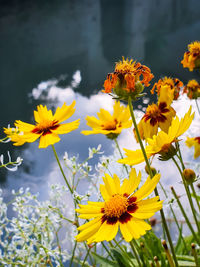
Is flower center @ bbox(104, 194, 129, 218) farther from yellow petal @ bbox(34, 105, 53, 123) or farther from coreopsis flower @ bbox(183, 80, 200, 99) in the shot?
coreopsis flower @ bbox(183, 80, 200, 99)

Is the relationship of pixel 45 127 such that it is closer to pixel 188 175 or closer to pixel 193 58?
pixel 188 175

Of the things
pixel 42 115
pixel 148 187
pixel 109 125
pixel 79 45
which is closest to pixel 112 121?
pixel 109 125

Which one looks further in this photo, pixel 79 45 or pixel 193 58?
pixel 79 45

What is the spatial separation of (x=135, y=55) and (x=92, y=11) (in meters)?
1.48

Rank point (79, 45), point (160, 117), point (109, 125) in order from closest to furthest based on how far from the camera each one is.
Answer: point (160, 117)
point (109, 125)
point (79, 45)

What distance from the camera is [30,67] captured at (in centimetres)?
237

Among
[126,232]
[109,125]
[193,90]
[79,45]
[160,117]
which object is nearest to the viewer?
[126,232]

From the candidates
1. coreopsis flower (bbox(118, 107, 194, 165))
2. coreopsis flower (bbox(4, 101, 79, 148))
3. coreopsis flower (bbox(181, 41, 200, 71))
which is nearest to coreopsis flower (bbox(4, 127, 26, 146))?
coreopsis flower (bbox(4, 101, 79, 148))

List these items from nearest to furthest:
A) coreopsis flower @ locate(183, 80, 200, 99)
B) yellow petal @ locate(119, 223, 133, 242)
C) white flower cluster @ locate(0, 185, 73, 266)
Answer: yellow petal @ locate(119, 223, 133, 242), white flower cluster @ locate(0, 185, 73, 266), coreopsis flower @ locate(183, 80, 200, 99)

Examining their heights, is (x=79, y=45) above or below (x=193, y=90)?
above

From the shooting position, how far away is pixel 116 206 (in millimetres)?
261

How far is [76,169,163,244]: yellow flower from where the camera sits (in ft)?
0.76

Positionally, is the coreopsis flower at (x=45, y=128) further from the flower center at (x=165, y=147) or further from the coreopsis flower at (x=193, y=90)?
the coreopsis flower at (x=193, y=90)

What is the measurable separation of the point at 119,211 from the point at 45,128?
0.46 feet
